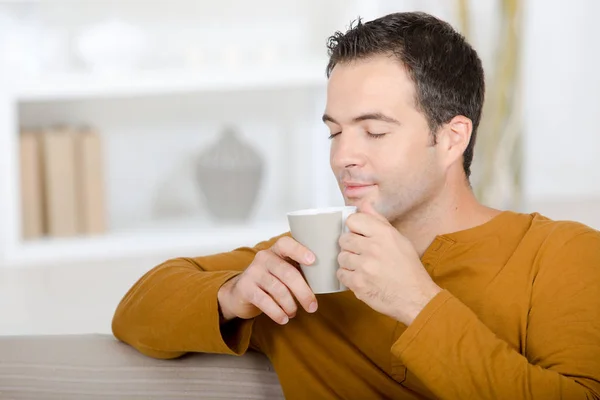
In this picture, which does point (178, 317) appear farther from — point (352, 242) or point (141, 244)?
point (141, 244)

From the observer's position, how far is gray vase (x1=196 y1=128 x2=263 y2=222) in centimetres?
429

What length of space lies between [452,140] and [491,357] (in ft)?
1.44

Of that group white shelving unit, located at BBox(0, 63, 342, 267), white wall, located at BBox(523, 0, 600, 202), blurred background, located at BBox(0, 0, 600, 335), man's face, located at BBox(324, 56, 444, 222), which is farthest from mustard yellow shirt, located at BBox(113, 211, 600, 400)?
white wall, located at BBox(523, 0, 600, 202)

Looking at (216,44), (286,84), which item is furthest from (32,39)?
(286,84)

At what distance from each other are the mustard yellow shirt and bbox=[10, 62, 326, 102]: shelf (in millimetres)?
2664

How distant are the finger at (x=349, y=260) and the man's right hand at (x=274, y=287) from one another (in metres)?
0.04

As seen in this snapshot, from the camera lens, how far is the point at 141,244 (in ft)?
A: 13.5

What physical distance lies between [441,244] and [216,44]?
3.20 m

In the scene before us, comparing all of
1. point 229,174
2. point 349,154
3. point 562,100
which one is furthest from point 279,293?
point 562,100

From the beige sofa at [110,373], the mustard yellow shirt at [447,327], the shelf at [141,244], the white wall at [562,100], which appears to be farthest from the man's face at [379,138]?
the white wall at [562,100]

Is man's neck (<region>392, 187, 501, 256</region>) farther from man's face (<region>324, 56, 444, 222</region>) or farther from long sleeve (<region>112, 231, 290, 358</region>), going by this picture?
long sleeve (<region>112, 231, 290, 358</region>)

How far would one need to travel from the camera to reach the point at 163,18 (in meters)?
4.44

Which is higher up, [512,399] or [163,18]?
[163,18]

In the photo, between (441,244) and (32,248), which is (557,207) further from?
(441,244)
